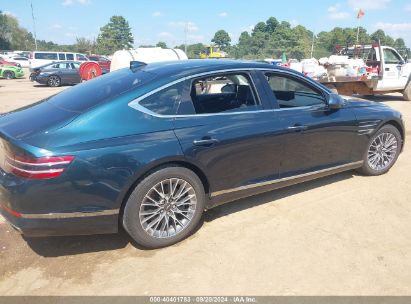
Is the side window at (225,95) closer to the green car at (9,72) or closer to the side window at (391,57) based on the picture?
the side window at (391,57)

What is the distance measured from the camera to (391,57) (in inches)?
486

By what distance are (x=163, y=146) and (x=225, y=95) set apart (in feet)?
4.31

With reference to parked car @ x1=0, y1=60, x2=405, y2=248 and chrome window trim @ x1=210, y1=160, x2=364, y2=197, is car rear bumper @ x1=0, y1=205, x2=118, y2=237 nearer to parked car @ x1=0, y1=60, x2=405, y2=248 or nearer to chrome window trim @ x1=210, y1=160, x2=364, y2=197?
parked car @ x1=0, y1=60, x2=405, y2=248

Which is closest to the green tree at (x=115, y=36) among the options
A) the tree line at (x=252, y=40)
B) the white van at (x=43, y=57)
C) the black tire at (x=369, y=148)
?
the tree line at (x=252, y=40)

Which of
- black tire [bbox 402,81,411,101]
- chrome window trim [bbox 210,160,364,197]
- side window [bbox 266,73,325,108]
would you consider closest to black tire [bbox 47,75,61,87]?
black tire [bbox 402,81,411,101]

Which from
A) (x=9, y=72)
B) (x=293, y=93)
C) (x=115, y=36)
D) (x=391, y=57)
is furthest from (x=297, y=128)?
(x=115, y=36)

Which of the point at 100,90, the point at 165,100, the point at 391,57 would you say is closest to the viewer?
the point at 165,100

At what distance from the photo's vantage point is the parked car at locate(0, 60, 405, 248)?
108 inches

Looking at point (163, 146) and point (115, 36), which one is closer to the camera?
point (163, 146)

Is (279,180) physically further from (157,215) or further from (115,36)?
(115,36)

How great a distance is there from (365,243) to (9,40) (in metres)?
88.1

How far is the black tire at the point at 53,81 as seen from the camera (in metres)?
20.4

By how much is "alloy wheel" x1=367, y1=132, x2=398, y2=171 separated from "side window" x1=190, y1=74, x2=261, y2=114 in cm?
203

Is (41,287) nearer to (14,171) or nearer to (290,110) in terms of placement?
(14,171)
